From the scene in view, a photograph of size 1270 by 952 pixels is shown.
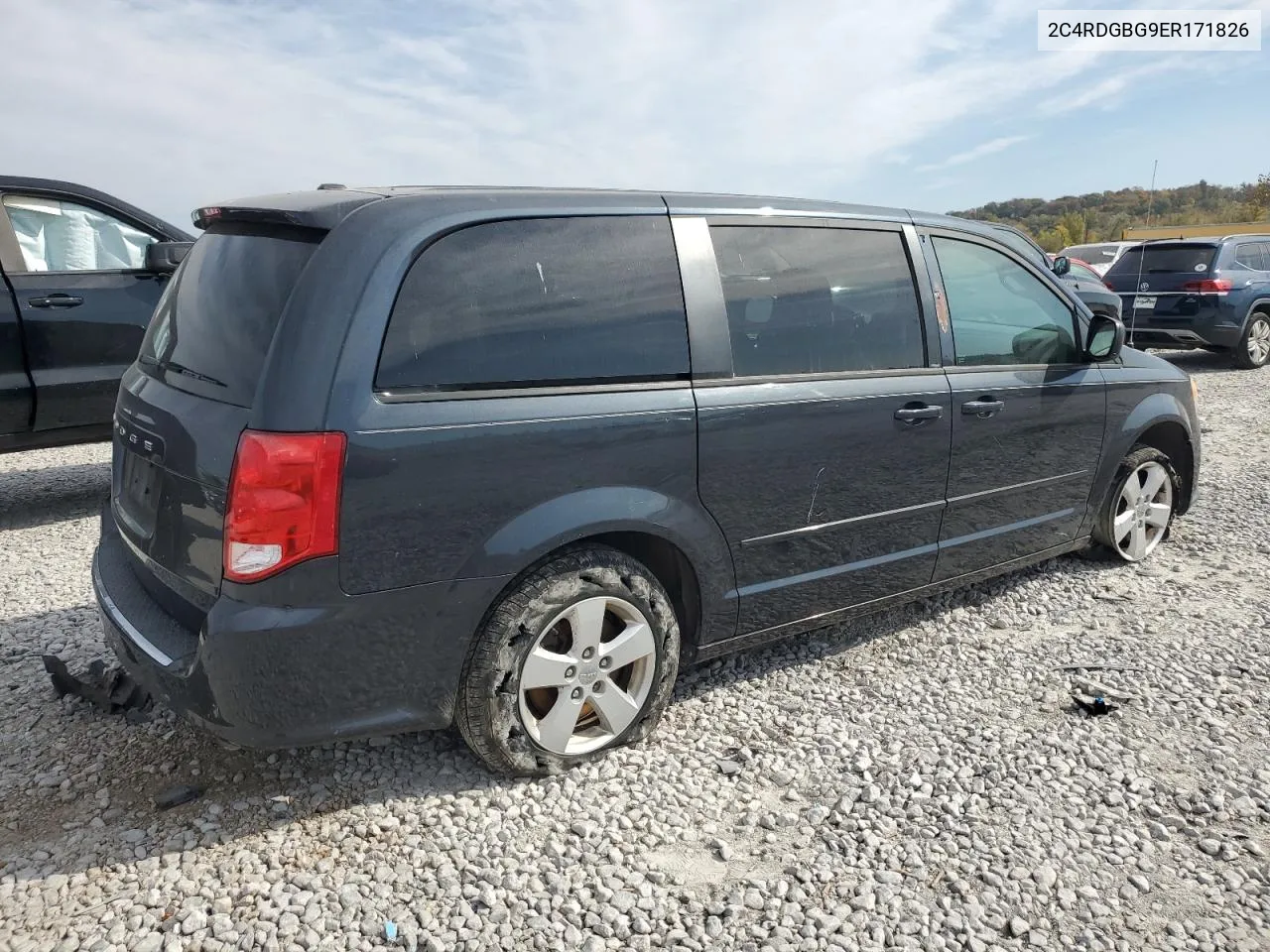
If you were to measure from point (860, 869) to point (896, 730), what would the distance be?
2.57ft

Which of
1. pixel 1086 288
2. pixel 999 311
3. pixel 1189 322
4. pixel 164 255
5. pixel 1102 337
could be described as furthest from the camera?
pixel 1086 288

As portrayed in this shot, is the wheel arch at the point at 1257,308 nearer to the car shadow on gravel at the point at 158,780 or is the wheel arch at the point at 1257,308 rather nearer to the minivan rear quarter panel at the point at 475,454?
the car shadow on gravel at the point at 158,780

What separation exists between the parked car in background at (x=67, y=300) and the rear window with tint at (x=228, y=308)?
114 inches

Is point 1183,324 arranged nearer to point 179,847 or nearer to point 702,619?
point 702,619

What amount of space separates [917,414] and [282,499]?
228 centimetres

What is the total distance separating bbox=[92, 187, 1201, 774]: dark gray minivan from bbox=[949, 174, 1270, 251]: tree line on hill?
1316 inches

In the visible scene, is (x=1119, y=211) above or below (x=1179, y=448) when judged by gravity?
above

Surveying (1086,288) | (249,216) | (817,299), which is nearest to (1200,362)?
(1086,288)

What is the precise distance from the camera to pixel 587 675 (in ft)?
9.34

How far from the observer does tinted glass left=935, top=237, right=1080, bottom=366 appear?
3.80m

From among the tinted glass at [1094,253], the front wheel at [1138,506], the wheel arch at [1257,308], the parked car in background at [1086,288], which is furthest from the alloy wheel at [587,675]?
the tinted glass at [1094,253]

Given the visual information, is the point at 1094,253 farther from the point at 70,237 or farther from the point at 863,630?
the point at 70,237

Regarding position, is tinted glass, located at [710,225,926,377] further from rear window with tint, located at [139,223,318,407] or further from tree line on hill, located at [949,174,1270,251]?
tree line on hill, located at [949,174,1270,251]

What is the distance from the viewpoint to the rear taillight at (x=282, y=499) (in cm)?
229
